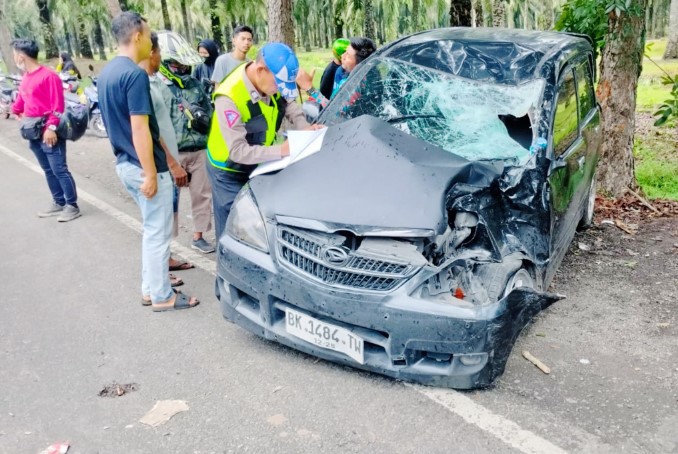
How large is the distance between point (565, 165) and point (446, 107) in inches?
34.9

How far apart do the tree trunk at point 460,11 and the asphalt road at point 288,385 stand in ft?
19.6

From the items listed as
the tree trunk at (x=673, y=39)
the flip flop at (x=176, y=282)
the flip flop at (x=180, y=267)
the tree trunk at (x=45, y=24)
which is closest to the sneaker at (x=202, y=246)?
the flip flop at (x=180, y=267)

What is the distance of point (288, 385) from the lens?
327 centimetres

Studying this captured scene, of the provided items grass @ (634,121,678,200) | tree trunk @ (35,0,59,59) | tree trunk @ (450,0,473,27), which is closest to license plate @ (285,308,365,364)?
grass @ (634,121,678,200)

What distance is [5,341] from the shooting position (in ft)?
12.7

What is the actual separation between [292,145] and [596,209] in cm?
387

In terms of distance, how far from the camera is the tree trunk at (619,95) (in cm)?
618

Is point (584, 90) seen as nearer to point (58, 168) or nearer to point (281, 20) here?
point (281, 20)

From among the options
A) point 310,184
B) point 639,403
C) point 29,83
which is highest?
point 29,83

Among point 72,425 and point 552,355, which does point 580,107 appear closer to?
point 552,355

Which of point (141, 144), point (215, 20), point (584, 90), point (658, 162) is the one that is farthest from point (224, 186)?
point (215, 20)

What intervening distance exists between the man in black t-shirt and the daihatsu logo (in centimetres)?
140

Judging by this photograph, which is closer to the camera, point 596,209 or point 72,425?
point 72,425

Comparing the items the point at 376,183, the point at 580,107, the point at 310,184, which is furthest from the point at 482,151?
the point at 580,107
